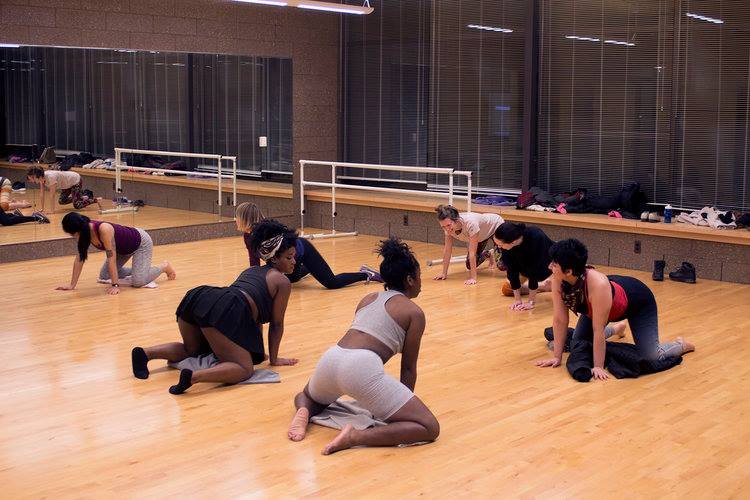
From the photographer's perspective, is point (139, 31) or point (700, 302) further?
point (139, 31)

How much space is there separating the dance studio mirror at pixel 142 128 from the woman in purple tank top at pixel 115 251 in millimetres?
2025

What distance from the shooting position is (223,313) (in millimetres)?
5230

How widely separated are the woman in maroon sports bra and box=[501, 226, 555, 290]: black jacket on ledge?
5.42 feet

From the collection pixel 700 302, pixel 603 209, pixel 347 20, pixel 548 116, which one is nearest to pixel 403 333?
pixel 700 302

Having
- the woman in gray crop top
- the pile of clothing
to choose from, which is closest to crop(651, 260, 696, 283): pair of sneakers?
the pile of clothing

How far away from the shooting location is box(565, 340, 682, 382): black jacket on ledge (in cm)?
555

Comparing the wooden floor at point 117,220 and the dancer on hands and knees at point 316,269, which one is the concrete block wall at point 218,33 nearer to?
the wooden floor at point 117,220

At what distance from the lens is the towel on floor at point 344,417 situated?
462 centimetres

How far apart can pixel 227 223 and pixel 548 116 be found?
13.1 feet

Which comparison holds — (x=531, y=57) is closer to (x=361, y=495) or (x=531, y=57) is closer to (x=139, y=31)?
(x=139, y=31)

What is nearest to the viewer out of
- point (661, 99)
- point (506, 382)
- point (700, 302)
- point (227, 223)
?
point (506, 382)

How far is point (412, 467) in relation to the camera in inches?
165

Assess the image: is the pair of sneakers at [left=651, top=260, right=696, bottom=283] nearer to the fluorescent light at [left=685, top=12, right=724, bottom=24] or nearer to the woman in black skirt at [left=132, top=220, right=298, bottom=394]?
the fluorescent light at [left=685, top=12, right=724, bottom=24]

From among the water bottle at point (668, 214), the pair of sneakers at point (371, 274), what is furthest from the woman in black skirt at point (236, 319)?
the water bottle at point (668, 214)
